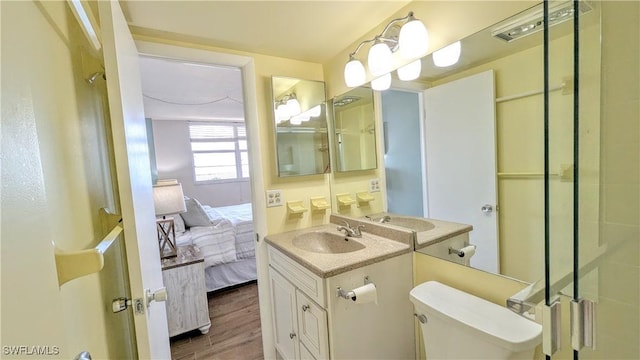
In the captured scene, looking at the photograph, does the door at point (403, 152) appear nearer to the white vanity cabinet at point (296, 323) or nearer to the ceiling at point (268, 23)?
the ceiling at point (268, 23)

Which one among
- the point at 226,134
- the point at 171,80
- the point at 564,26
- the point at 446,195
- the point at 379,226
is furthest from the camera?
the point at 226,134

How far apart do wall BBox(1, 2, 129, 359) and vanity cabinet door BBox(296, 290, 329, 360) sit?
77 cm

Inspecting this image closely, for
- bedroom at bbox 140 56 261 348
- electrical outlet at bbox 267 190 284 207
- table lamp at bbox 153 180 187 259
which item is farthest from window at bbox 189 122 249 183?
electrical outlet at bbox 267 190 284 207

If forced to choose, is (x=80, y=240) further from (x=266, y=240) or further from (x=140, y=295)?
(x=266, y=240)

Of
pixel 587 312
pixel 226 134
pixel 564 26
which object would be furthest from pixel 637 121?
pixel 226 134

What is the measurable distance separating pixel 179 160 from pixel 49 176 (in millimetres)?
4916

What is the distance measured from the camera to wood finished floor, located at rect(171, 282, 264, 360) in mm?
1913

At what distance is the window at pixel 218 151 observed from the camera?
523cm

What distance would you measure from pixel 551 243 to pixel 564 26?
494 millimetres

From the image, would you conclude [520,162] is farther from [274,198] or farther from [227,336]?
[227,336]

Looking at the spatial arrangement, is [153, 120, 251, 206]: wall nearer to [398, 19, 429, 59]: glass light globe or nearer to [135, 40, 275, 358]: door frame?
[135, 40, 275, 358]: door frame

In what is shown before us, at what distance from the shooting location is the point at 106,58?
2.54 ft

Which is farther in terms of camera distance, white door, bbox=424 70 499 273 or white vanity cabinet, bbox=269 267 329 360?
white vanity cabinet, bbox=269 267 329 360

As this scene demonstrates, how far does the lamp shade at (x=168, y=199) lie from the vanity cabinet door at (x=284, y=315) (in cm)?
96
